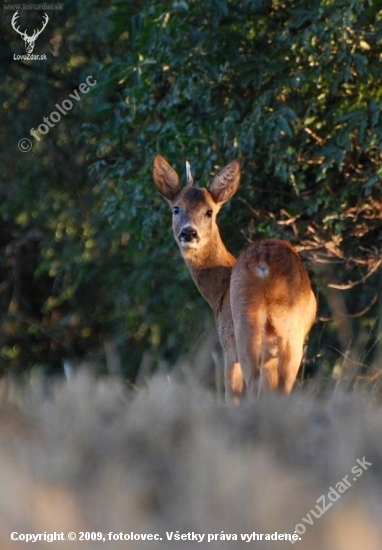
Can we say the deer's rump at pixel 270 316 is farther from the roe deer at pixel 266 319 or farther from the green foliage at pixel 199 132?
the green foliage at pixel 199 132

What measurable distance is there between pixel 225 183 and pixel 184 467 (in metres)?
5.20

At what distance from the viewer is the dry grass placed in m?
3.87

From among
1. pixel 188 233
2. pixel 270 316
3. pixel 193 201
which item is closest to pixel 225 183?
pixel 193 201

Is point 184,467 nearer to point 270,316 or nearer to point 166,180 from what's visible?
point 270,316

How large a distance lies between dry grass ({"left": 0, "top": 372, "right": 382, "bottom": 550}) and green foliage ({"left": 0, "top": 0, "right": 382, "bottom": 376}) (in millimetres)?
4328

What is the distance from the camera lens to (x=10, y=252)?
19781 millimetres

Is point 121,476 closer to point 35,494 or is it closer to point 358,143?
point 35,494

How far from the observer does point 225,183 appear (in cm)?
943

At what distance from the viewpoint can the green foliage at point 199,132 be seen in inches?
397

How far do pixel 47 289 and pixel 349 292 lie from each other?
26.2ft

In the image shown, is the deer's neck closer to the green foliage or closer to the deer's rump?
the deer's rump

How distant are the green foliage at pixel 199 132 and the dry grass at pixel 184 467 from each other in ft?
14.2

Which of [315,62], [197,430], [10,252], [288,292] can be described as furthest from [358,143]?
[10,252]

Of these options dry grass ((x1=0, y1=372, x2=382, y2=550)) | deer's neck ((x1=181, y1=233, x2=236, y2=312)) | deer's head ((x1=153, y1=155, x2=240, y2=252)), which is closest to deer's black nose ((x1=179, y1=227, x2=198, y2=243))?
deer's head ((x1=153, y1=155, x2=240, y2=252))
